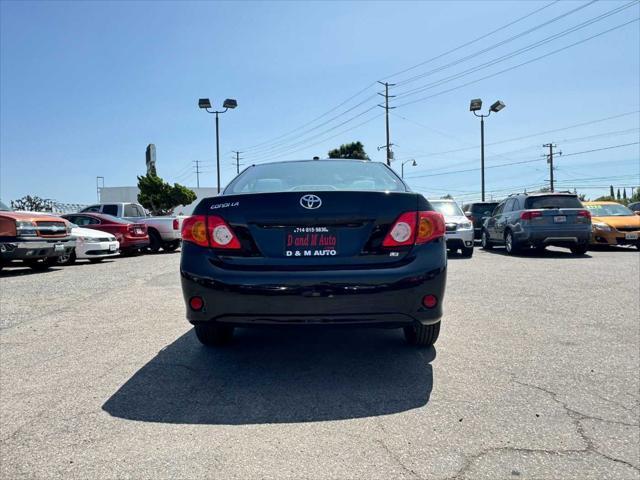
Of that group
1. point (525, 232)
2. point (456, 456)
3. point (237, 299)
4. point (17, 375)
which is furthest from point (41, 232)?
point (525, 232)

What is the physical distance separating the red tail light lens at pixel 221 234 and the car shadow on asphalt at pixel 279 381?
629 millimetres

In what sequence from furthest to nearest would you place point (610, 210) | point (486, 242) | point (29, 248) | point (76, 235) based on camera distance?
point (486, 242) < point (610, 210) < point (76, 235) < point (29, 248)

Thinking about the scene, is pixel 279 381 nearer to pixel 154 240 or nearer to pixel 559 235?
pixel 559 235

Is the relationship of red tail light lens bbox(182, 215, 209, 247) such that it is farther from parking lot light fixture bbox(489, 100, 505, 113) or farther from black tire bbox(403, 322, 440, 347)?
parking lot light fixture bbox(489, 100, 505, 113)

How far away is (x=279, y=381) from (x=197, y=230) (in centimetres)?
116

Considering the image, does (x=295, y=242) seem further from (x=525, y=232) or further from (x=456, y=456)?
(x=525, y=232)

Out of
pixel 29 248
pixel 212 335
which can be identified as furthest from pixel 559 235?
pixel 29 248

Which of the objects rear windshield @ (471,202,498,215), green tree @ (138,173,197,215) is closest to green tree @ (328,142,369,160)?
green tree @ (138,173,197,215)

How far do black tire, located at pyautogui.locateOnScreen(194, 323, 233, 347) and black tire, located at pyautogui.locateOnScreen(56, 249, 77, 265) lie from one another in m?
8.19

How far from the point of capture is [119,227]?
1391 cm

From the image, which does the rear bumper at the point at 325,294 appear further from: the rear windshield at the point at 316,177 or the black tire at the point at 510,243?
the black tire at the point at 510,243

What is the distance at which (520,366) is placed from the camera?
347 cm

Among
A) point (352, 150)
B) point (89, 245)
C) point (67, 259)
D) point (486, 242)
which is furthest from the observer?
point (352, 150)

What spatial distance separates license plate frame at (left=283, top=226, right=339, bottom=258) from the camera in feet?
9.90
